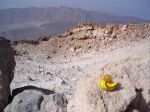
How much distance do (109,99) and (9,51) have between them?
4117mm

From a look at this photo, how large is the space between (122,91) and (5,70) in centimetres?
369

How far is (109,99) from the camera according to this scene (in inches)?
315

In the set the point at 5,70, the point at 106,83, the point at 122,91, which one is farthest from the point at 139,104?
the point at 5,70

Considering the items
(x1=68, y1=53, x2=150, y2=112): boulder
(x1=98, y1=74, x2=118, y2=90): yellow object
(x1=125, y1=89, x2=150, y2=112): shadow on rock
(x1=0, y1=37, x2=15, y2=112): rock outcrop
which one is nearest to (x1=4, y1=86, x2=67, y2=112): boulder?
(x1=0, y1=37, x2=15, y2=112): rock outcrop

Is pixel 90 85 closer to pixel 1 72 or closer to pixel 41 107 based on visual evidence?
pixel 41 107

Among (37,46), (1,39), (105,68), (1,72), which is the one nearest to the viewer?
(105,68)

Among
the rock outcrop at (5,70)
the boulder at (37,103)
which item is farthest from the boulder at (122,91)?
the rock outcrop at (5,70)

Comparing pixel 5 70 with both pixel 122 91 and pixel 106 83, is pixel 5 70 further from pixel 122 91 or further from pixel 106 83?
pixel 122 91

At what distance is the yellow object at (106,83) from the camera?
26.5ft

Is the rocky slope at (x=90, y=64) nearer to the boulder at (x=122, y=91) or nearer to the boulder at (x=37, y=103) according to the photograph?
the boulder at (x=122, y=91)

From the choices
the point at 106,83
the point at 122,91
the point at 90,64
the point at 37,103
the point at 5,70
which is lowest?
the point at 90,64

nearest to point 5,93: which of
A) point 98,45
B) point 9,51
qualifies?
point 9,51

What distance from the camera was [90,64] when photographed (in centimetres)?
2125

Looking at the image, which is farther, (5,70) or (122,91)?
(5,70)
